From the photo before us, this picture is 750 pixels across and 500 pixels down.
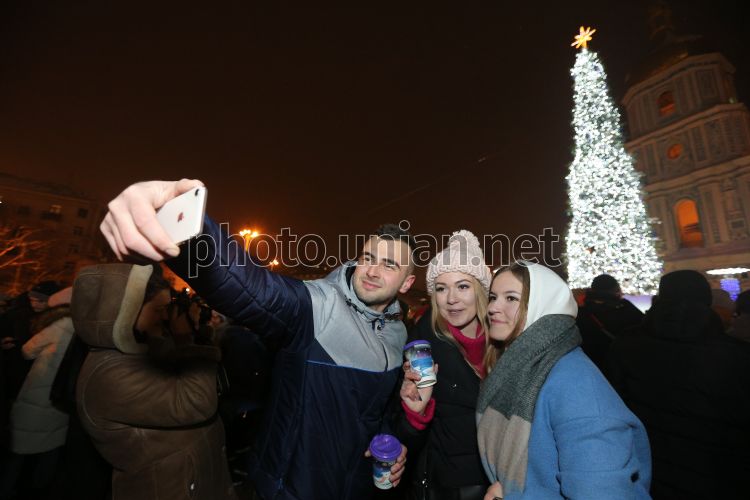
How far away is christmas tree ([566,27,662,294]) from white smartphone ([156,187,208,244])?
2189 cm

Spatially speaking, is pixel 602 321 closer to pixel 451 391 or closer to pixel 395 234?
pixel 451 391

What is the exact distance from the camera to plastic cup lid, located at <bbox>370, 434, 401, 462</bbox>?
91.7 inches

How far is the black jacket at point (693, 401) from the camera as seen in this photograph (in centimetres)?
261

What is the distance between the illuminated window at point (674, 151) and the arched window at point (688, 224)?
4.19 metres

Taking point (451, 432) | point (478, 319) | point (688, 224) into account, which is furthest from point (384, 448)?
point (688, 224)

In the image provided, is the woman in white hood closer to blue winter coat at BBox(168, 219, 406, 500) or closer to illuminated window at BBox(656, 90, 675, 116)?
blue winter coat at BBox(168, 219, 406, 500)

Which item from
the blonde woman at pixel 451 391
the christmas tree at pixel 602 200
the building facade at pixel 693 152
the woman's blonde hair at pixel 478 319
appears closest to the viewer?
the blonde woman at pixel 451 391

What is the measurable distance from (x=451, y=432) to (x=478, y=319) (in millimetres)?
1059

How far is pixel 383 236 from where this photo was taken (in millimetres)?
2967

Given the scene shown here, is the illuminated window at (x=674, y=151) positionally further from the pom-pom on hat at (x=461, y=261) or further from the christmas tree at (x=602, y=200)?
the pom-pom on hat at (x=461, y=261)

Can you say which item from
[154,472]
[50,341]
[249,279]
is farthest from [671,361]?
[50,341]

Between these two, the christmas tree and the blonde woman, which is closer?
the blonde woman

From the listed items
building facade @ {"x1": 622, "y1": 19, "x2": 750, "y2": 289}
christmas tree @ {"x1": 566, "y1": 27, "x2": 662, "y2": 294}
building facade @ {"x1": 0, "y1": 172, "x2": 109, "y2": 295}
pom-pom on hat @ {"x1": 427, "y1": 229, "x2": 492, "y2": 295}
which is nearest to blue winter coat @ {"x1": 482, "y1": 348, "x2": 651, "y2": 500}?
pom-pom on hat @ {"x1": 427, "y1": 229, "x2": 492, "y2": 295}

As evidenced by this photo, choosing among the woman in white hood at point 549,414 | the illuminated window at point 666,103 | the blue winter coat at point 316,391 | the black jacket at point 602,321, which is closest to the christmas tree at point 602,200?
the black jacket at point 602,321
